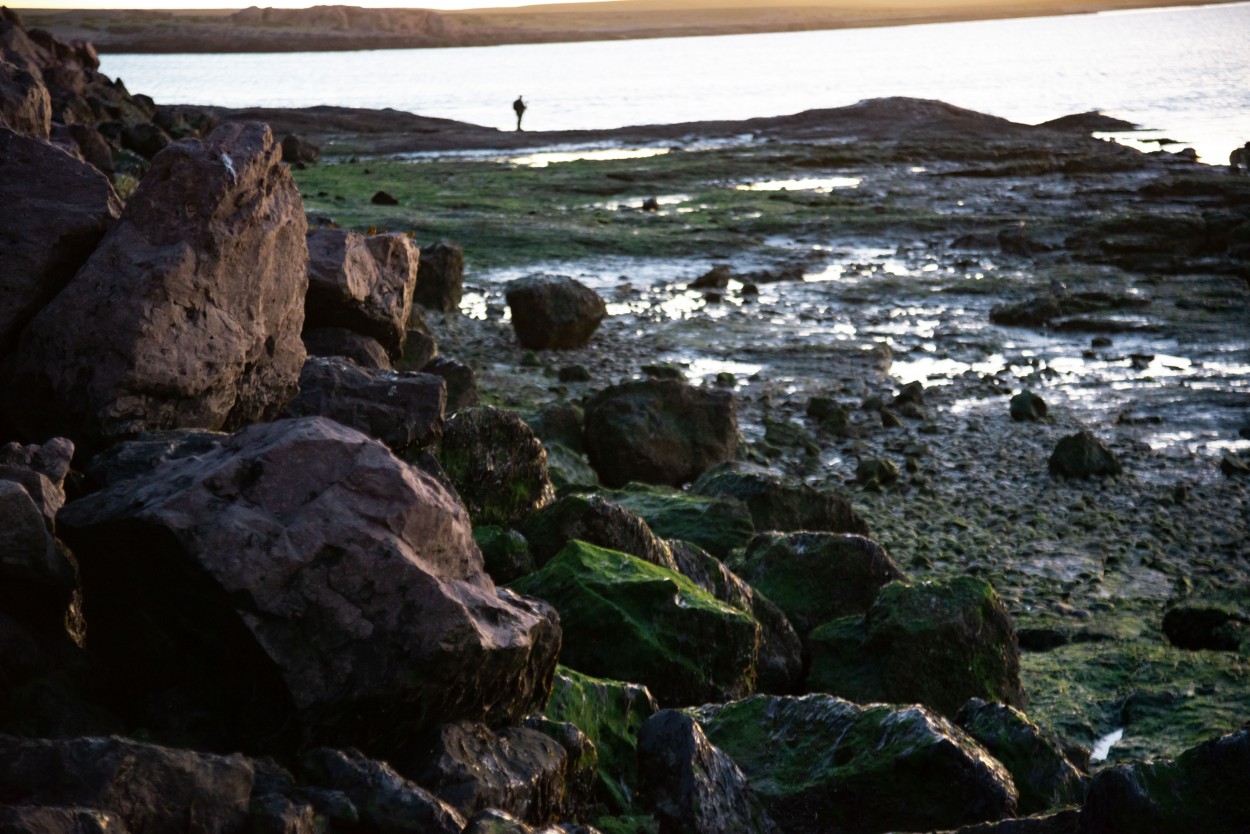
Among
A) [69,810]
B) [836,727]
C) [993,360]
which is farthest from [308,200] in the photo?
[69,810]

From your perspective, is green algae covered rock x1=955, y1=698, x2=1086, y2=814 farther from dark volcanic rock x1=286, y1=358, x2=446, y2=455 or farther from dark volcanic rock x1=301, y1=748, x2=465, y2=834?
dark volcanic rock x1=286, y1=358, x2=446, y2=455

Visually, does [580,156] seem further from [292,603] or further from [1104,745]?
[292,603]

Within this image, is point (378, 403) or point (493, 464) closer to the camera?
point (378, 403)

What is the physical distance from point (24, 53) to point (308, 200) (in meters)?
7.38

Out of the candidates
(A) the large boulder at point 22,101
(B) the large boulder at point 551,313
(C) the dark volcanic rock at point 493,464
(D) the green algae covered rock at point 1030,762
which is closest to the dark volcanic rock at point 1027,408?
(B) the large boulder at point 551,313

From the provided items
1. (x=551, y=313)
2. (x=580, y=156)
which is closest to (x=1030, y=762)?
(x=551, y=313)

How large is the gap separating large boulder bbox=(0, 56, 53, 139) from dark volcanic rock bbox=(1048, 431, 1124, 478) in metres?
12.1

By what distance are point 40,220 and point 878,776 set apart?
6203 mm

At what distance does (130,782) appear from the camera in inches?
175

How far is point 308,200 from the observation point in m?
33.1

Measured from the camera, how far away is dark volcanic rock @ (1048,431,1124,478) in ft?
54.2

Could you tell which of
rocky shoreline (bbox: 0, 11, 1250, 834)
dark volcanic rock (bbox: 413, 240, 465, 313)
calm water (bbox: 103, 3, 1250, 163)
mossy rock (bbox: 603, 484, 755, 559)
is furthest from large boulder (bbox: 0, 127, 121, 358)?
calm water (bbox: 103, 3, 1250, 163)

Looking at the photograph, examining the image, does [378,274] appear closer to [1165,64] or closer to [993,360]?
[993,360]

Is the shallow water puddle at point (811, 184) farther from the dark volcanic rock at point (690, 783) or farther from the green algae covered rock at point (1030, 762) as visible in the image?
the dark volcanic rock at point (690, 783)
